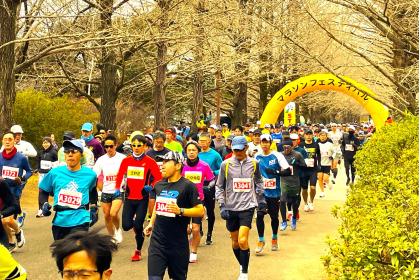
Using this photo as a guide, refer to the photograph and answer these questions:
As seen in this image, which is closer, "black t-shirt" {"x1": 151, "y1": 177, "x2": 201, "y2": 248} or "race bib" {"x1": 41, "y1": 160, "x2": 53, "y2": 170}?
"black t-shirt" {"x1": 151, "y1": 177, "x2": 201, "y2": 248}

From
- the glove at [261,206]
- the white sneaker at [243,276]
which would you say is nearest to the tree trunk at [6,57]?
the glove at [261,206]

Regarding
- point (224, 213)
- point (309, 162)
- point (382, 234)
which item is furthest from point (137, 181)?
point (309, 162)

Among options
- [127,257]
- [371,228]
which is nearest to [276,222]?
[127,257]

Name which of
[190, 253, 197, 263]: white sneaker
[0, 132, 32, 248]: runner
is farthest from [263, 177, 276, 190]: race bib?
[0, 132, 32, 248]: runner

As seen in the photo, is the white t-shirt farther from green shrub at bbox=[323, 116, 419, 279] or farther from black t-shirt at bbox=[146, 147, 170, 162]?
green shrub at bbox=[323, 116, 419, 279]

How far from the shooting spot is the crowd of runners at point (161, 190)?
5.85 meters

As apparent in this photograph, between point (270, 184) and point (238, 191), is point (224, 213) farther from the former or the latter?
point (270, 184)

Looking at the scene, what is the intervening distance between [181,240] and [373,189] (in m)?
2.10

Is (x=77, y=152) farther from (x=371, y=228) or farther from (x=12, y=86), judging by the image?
(x=12, y=86)

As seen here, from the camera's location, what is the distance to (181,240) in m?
5.82

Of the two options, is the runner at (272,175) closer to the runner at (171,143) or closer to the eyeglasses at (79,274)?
the runner at (171,143)

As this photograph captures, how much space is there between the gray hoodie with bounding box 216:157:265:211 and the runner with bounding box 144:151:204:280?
1.54 meters

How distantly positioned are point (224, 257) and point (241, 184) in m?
1.64

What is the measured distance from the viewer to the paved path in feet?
25.1
